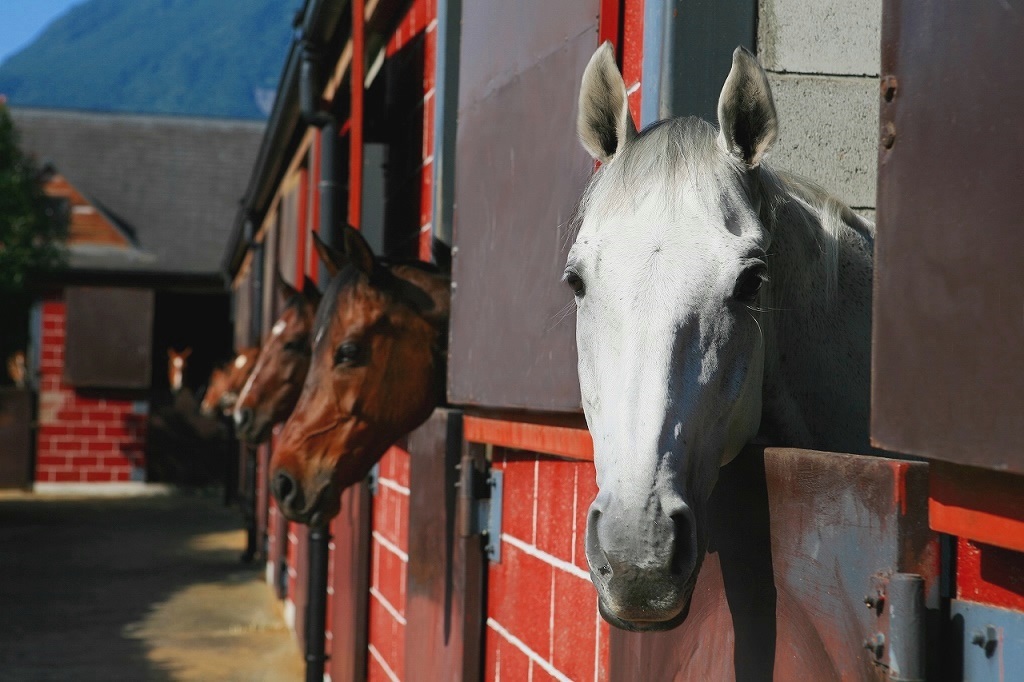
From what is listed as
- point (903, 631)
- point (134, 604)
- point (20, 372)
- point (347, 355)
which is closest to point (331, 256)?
point (347, 355)

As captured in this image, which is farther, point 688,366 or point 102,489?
point 102,489

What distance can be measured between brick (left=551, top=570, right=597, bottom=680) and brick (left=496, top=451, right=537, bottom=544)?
11.9 inches

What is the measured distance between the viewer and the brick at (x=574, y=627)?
2385 millimetres

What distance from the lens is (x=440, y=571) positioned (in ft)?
11.7

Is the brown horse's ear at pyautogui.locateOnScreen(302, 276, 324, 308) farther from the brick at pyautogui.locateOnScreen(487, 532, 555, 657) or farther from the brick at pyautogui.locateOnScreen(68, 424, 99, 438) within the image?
the brick at pyautogui.locateOnScreen(68, 424, 99, 438)

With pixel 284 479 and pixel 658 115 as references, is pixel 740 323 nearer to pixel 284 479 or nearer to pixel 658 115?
pixel 658 115

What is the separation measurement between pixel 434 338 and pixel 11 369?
57.8ft

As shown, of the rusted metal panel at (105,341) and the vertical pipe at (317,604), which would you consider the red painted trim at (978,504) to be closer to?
the vertical pipe at (317,604)

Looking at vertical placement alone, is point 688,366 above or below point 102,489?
above

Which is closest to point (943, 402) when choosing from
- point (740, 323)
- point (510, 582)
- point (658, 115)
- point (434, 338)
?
point (740, 323)

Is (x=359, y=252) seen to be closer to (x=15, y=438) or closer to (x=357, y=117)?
(x=357, y=117)

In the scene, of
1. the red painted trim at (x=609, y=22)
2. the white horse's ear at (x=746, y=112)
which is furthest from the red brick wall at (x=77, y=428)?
the white horse's ear at (x=746, y=112)

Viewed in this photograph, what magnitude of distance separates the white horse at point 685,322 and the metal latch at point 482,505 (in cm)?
132

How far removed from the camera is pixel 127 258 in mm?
20141
